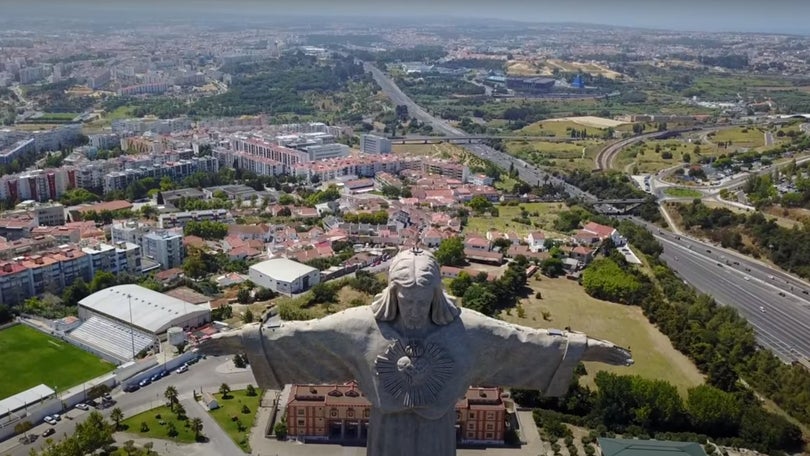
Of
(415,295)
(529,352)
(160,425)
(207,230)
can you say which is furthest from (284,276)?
(415,295)

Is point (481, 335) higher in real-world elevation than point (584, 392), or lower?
higher

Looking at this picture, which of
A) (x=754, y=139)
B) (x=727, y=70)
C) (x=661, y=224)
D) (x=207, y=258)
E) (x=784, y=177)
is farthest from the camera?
(x=727, y=70)

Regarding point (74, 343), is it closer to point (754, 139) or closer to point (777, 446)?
point (777, 446)

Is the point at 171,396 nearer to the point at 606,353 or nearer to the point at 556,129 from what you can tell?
the point at 606,353

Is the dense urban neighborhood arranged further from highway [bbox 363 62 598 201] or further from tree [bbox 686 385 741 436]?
highway [bbox 363 62 598 201]

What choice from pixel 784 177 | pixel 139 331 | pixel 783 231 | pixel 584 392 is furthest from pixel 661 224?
pixel 139 331

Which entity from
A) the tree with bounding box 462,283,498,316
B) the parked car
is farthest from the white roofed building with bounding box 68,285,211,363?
the tree with bounding box 462,283,498,316

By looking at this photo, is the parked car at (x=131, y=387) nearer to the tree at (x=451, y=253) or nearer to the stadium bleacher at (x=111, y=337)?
the stadium bleacher at (x=111, y=337)
